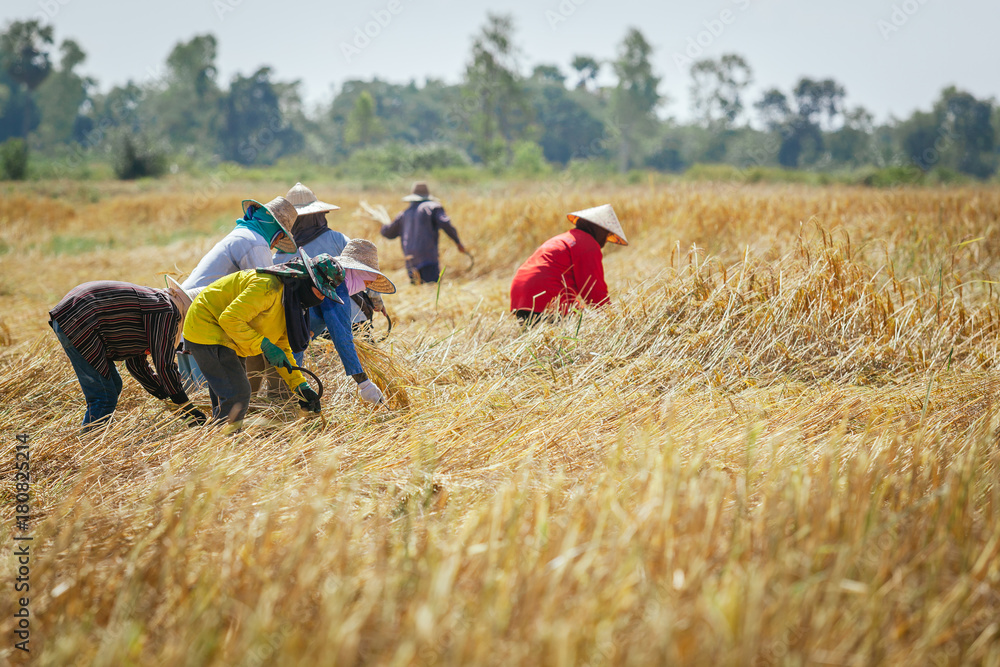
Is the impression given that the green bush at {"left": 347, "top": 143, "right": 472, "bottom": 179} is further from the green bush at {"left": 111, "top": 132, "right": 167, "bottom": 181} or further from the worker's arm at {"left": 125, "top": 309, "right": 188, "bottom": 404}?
the worker's arm at {"left": 125, "top": 309, "right": 188, "bottom": 404}

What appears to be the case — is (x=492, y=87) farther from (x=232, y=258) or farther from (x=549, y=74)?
(x=549, y=74)

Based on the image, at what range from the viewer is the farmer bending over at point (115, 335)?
8.92 feet

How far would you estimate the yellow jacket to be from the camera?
2.63 m

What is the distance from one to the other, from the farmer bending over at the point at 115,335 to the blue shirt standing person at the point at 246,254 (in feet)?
0.90

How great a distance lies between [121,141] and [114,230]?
15.2m

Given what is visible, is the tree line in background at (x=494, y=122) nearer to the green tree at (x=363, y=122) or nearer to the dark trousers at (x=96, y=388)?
the green tree at (x=363, y=122)

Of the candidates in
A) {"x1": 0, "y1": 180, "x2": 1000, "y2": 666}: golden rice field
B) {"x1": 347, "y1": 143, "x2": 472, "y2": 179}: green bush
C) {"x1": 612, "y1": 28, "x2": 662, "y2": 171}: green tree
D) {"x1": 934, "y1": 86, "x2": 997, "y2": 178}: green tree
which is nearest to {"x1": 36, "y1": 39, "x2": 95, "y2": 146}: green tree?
{"x1": 347, "y1": 143, "x2": 472, "y2": 179}: green bush

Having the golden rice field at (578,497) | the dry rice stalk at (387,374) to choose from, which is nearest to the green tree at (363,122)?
the golden rice field at (578,497)

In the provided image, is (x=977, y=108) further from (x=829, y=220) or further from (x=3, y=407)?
(x=3, y=407)

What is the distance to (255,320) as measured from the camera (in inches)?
106

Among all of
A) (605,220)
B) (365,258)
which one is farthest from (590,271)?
(365,258)

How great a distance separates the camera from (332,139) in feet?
241

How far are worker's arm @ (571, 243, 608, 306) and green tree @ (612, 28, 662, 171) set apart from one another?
1750 inches

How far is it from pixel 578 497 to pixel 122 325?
218cm
